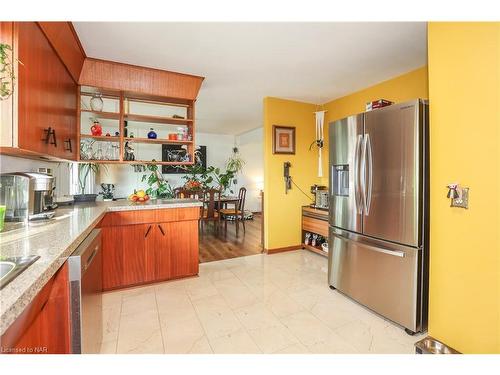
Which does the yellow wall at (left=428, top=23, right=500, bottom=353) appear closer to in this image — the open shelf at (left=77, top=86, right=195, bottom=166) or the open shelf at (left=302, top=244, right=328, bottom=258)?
the open shelf at (left=302, top=244, right=328, bottom=258)

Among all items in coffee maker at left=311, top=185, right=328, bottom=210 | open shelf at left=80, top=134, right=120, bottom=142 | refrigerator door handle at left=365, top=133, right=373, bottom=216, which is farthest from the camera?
coffee maker at left=311, top=185, right=328, bottom=210

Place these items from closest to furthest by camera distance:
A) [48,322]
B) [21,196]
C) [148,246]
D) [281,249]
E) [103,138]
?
1. [48,322]
2. [21,196]
3. [148,246]
4. [103,138]
5. [281,249]

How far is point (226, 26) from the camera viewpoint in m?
1.98

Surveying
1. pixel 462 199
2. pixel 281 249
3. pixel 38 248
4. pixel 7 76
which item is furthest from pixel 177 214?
pixel 462 199

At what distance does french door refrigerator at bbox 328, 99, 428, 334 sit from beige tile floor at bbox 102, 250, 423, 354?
236 mm

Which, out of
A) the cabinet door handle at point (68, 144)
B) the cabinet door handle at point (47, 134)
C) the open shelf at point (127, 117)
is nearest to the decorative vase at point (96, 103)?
the open shelf at point (127, 117)

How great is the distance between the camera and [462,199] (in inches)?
59.7

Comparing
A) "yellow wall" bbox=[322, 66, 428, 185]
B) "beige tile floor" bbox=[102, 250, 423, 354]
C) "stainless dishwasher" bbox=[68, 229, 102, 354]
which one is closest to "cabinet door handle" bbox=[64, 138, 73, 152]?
"stainless dishwasher" bbox=[68, 229, 102, 354]

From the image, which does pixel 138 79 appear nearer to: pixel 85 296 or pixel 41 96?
pixel 41 96

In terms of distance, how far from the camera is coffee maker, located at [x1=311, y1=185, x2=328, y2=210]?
3.71m

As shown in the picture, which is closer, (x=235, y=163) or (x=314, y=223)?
(x=314, y=223)

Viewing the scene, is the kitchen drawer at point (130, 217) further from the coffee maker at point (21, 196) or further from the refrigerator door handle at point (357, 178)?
the refrigerator door handle at point (357, 178)

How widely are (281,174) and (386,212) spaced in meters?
2.05

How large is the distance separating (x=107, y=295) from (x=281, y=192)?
8.54 ft
